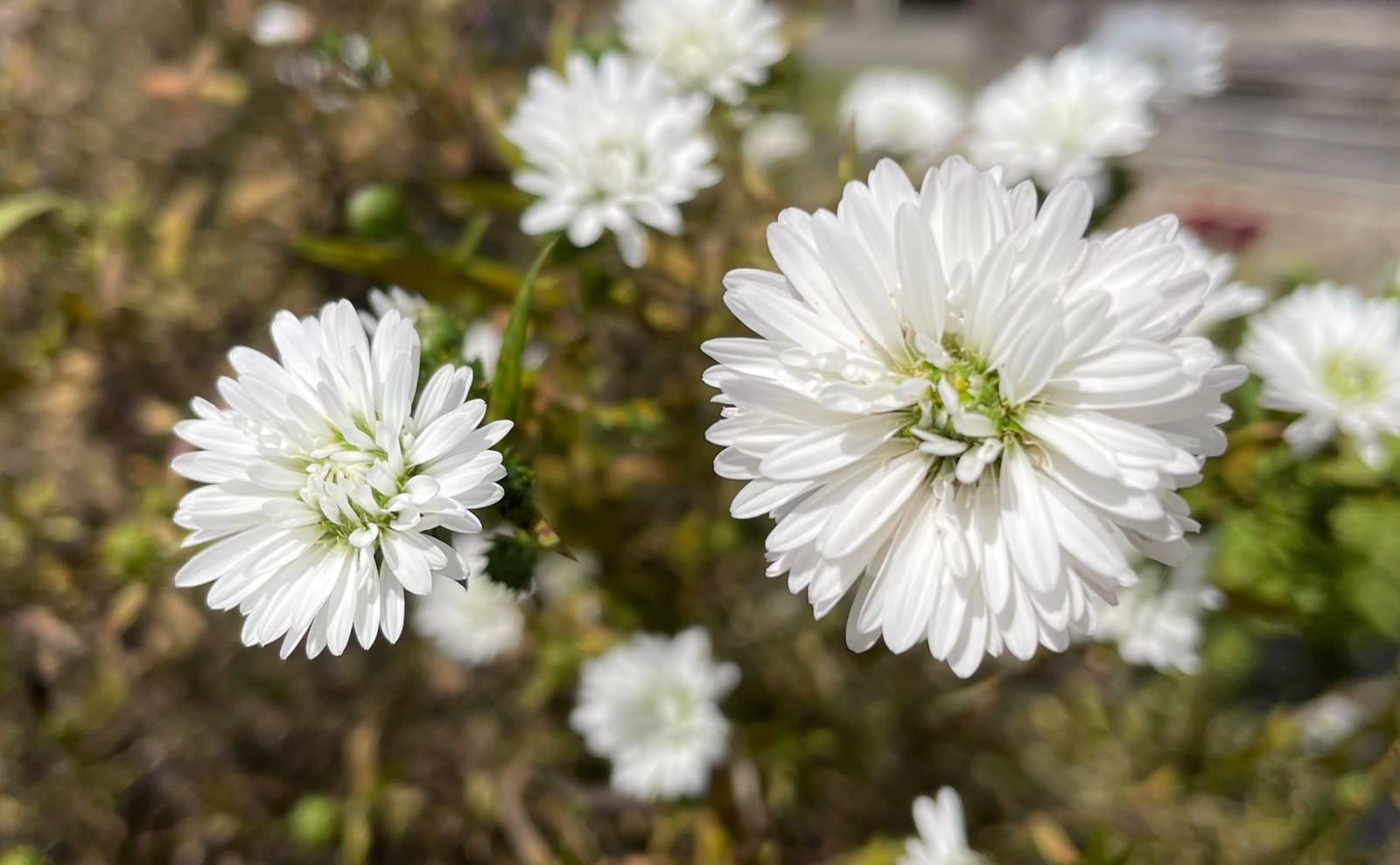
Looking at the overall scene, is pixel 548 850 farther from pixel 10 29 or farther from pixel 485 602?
pixel 10 29

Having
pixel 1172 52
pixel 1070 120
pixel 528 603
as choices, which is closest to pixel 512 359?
pixel 528 603

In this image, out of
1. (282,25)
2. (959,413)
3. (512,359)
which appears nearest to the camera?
(959,413)

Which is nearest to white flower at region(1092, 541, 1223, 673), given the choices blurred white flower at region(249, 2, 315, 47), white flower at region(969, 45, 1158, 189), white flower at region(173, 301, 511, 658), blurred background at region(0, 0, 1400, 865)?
blurred background at region(0, 0, 1400, 865)

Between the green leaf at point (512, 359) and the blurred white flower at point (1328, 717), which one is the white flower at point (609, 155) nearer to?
the green leaf at point (512, 359)

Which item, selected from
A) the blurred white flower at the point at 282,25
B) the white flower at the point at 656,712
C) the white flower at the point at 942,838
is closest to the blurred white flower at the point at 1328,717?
the white flower at the point at 942,838

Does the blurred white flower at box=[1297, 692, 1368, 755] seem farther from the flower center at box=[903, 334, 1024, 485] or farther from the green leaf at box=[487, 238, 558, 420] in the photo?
the green leaf at box=[487, 238, 558, 420]

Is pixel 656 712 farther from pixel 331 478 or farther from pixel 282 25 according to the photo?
pixel 282 25
